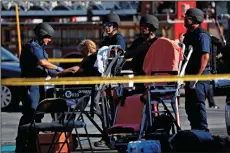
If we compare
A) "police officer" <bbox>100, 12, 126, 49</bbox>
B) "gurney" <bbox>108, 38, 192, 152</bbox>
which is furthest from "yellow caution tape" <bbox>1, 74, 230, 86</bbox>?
"police officer" <bbox>100, 12, 126, 49</bbox>

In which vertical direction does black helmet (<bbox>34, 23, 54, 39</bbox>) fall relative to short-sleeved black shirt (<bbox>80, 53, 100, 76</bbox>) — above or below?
above

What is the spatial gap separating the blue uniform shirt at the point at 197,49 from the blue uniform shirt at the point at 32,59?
194cm

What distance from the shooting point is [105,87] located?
1195 centimetres

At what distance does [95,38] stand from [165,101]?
1322 cm

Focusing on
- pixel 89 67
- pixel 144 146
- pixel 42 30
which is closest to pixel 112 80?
pixel 144 146

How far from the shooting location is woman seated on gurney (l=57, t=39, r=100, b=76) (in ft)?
42.5

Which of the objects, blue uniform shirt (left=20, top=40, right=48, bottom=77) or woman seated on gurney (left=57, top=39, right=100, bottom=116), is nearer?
blue uniform shirt (left=20, top=40, right=48, bottom=77)

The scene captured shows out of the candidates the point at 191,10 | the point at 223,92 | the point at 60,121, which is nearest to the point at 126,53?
the point at 191,10

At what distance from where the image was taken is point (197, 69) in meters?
12.0

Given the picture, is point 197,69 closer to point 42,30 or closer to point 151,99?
point 151,99

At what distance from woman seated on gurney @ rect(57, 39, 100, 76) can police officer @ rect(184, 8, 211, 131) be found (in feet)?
4.83

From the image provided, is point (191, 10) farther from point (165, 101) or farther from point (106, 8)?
point (106, 8)

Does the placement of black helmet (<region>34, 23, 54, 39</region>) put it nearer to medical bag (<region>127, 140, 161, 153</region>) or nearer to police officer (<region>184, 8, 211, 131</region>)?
Result: police officer (<region>184, 8, 211, 131</region>)

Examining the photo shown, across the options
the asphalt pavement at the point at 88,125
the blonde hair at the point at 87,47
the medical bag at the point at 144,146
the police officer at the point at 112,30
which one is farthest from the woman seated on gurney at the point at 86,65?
the medical bag at the point at 144,146
